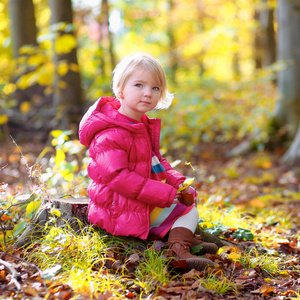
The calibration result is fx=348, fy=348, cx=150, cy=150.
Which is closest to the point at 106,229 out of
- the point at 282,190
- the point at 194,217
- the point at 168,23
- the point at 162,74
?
the point at 194,217

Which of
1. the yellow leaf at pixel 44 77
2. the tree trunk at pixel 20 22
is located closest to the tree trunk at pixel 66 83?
the yellow leaf at pixel 44 77

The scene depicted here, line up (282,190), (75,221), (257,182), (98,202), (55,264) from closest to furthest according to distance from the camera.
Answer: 1. (55,264)
2. (98,202)
3. (75,221)
4. (282,190)
5. (257,182)

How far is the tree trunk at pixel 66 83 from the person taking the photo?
6547 mm

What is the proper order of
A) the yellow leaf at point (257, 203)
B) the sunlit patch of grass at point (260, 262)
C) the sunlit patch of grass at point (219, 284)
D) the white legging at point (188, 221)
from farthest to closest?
the yellow leaf at point (257, 203) → the sunlit patch of grass at point (260, 262) → the white legging at point (188, 221) → the sunlit patch of grass at point (219, 284)

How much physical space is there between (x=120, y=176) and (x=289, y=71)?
21.1ft

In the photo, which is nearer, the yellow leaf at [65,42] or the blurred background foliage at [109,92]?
the yellow leaf at [65,42]

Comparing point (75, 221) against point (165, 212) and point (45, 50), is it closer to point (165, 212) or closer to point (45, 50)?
point (165, 212)

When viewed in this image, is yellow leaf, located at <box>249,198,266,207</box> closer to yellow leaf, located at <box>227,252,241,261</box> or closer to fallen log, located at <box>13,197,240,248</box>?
yellow leaf, located at <box>227,252,241,261</box>

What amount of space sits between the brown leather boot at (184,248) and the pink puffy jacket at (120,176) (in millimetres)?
211

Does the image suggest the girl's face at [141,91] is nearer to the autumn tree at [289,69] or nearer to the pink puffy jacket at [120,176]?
the pink puffy jacket at [120,176]

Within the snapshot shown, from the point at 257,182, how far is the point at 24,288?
479cm

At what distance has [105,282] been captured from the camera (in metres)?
2.08

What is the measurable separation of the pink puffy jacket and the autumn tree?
19.2 ft

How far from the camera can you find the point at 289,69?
24.9 feet
